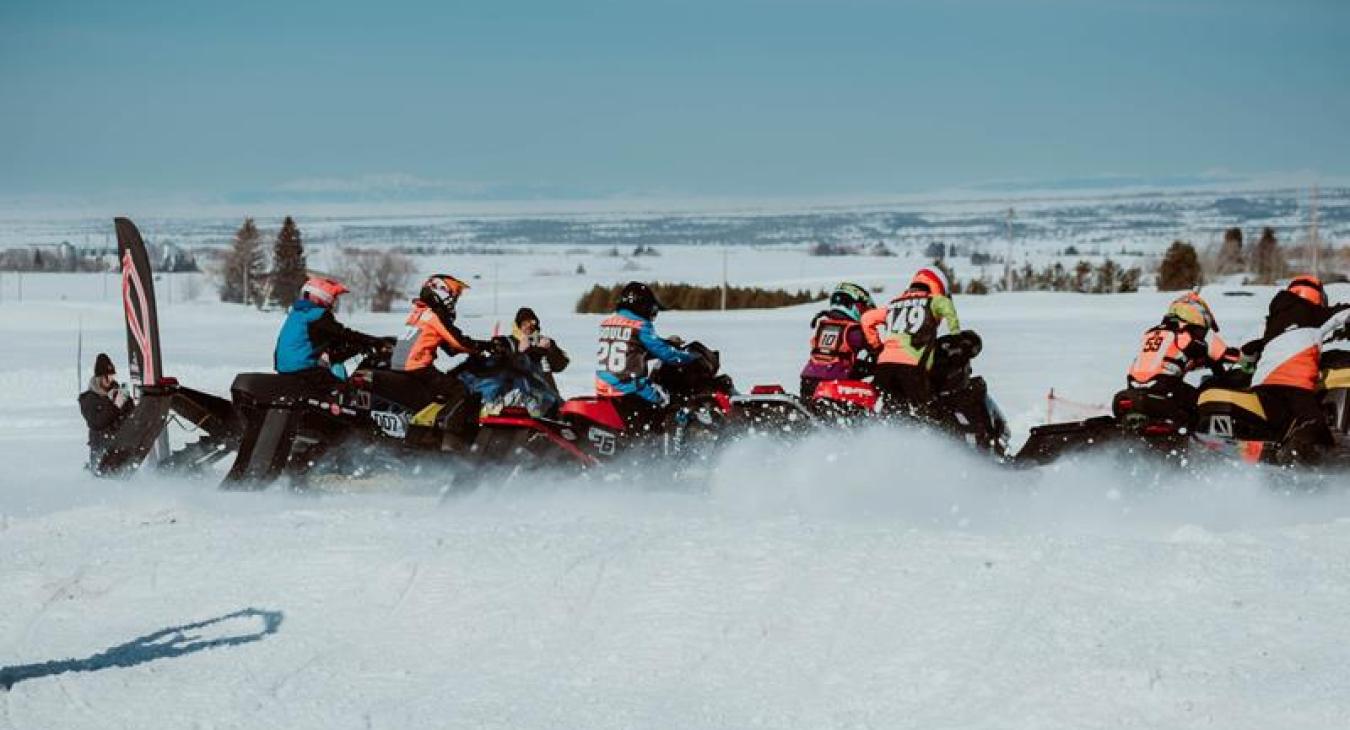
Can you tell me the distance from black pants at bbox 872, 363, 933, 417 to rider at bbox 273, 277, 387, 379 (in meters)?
4.26

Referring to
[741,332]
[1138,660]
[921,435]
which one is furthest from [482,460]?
[741,332]

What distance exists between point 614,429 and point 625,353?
0.63m

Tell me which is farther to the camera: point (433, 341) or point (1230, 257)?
point (1230, 257)

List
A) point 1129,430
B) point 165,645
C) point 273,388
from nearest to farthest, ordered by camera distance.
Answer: point 165,645, point 1129,430, point 273,388

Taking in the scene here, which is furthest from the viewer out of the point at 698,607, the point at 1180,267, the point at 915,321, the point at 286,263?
the point at 286,263

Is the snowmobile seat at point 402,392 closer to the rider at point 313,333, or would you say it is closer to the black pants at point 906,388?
the rider at point 313,333

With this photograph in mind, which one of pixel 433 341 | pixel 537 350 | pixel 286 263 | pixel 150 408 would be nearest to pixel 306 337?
pixel 433 341

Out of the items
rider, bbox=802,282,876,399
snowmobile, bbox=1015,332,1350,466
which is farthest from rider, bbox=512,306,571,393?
snowmobile, bbox=1015,332,1350,466

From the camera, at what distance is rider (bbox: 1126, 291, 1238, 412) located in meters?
12.6

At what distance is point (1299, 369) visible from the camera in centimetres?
1177

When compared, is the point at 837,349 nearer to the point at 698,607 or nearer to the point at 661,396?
the point at 661,396

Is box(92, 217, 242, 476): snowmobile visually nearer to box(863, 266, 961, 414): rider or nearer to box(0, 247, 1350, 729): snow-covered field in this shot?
box(0, 247, 1350, 729): snow-covered field

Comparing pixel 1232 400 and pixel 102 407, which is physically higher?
pixel 1232 400

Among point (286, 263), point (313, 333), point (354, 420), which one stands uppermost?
point (313, 333)
